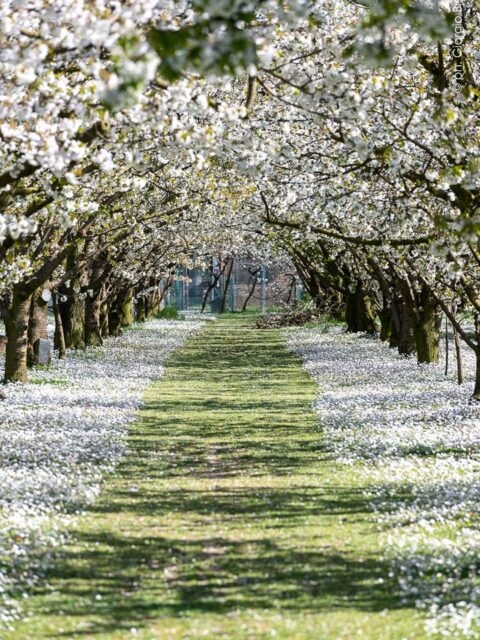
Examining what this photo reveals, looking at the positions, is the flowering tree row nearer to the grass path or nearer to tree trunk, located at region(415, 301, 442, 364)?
tree trunk, located at region(415, 301, 442, 364)

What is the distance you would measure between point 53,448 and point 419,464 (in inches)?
227

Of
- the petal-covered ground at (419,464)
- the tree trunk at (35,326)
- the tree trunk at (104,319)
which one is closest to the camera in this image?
the petal-covered ground at (419,464)

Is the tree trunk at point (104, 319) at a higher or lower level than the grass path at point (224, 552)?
higher

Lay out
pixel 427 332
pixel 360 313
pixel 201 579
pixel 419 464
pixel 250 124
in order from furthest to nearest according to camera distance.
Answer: pixel 360 313, pixel 427 332, pixel 250 124, pixel 419 464, pixel 201 579

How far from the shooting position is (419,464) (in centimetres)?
1567

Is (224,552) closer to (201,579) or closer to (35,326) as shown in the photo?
(201,579)

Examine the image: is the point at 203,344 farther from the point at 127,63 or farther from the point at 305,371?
the point at 127,63

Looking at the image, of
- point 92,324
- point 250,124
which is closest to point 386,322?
point 92,324

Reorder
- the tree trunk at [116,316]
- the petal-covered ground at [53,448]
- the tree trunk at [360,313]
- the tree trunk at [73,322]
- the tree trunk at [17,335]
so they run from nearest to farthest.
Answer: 1. the petal-covered ground at [53,448]
2. the tree trunk at [17,335]
3. the tree trunk at [73,322]
4. the tree trunk at [360,313]
5. the tree trunk at [116,316]

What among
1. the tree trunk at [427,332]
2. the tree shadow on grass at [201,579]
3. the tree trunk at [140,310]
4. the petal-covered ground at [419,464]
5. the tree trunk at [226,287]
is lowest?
the tree shadow on grass at [201,579]

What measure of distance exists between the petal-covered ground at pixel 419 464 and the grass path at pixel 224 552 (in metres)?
0.30

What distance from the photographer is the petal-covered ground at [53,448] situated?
10828mm

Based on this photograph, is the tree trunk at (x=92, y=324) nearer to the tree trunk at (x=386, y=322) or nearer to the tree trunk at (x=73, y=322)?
the tree trunk at (x=73, y=322)

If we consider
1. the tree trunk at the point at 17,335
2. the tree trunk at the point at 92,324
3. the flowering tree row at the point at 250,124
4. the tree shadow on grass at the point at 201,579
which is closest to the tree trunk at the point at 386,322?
the flowering tree row at the point at 250,124
